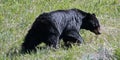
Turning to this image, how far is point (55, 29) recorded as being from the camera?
9242 mm

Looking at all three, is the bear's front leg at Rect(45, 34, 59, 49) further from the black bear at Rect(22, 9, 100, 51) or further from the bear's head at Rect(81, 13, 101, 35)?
the bear's head at Rect(81, 13, 101, 35)

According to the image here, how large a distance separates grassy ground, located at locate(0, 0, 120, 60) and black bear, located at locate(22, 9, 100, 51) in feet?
0.82

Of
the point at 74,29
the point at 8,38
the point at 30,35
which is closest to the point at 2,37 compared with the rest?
the point at 8,38

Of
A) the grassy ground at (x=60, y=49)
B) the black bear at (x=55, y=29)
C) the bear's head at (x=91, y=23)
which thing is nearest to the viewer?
the grassy ground at (x=60, y=49)

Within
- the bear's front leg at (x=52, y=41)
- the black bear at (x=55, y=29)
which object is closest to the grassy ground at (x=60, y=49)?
the bear's front leg at (x=52, y=41)

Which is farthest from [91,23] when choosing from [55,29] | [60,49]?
[55,29]

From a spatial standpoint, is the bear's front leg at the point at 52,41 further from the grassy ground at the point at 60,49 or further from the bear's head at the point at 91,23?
A: the bear's head at the point at 91,23

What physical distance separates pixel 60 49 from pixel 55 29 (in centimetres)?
46

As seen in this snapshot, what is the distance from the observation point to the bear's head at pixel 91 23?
10.4 meters

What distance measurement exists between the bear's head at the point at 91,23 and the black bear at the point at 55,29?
0.10 m

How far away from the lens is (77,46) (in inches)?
372

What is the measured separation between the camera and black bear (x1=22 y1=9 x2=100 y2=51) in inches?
360

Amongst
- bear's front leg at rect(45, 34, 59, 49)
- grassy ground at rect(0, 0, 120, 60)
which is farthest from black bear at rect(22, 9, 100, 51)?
grassy ground at rect(0, 0, 120, 60)

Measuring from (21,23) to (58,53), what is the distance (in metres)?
2.48
